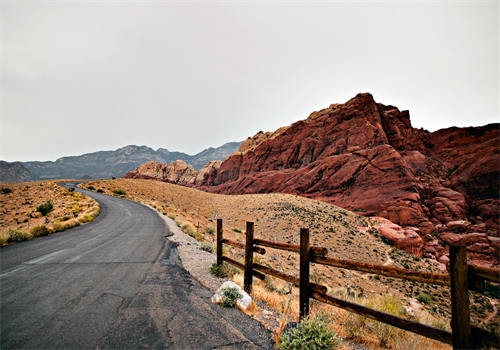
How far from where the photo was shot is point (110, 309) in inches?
166

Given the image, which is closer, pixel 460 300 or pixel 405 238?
pixel 460 300

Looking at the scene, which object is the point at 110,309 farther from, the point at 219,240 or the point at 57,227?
the point at 57,227

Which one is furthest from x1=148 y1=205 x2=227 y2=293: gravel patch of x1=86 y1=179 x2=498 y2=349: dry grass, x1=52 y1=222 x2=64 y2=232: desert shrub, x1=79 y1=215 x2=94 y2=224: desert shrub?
x1=79 y1=215 x2=94 y2=224: desert shrub

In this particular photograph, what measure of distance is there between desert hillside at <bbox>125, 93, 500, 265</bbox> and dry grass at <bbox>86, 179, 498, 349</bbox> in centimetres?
543

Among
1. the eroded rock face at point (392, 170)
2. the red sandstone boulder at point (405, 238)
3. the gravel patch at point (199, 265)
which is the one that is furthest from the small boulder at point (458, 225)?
the gravel patch at point (199, 265)

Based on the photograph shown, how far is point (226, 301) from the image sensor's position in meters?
4.68

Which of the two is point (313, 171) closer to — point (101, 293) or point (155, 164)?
point (101, 293)

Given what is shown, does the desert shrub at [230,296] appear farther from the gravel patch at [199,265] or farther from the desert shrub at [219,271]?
the desert shrub at [219,271]

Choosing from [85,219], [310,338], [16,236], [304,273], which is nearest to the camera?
[310,338]

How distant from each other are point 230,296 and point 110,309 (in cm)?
242

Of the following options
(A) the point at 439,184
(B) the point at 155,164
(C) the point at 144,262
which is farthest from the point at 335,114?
(B) the point at 155,164

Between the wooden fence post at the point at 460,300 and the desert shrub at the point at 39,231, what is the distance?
1706 centimetres

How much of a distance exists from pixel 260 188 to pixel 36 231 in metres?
54.3

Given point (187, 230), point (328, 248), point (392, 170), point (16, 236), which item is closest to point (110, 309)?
point (16, 236)
